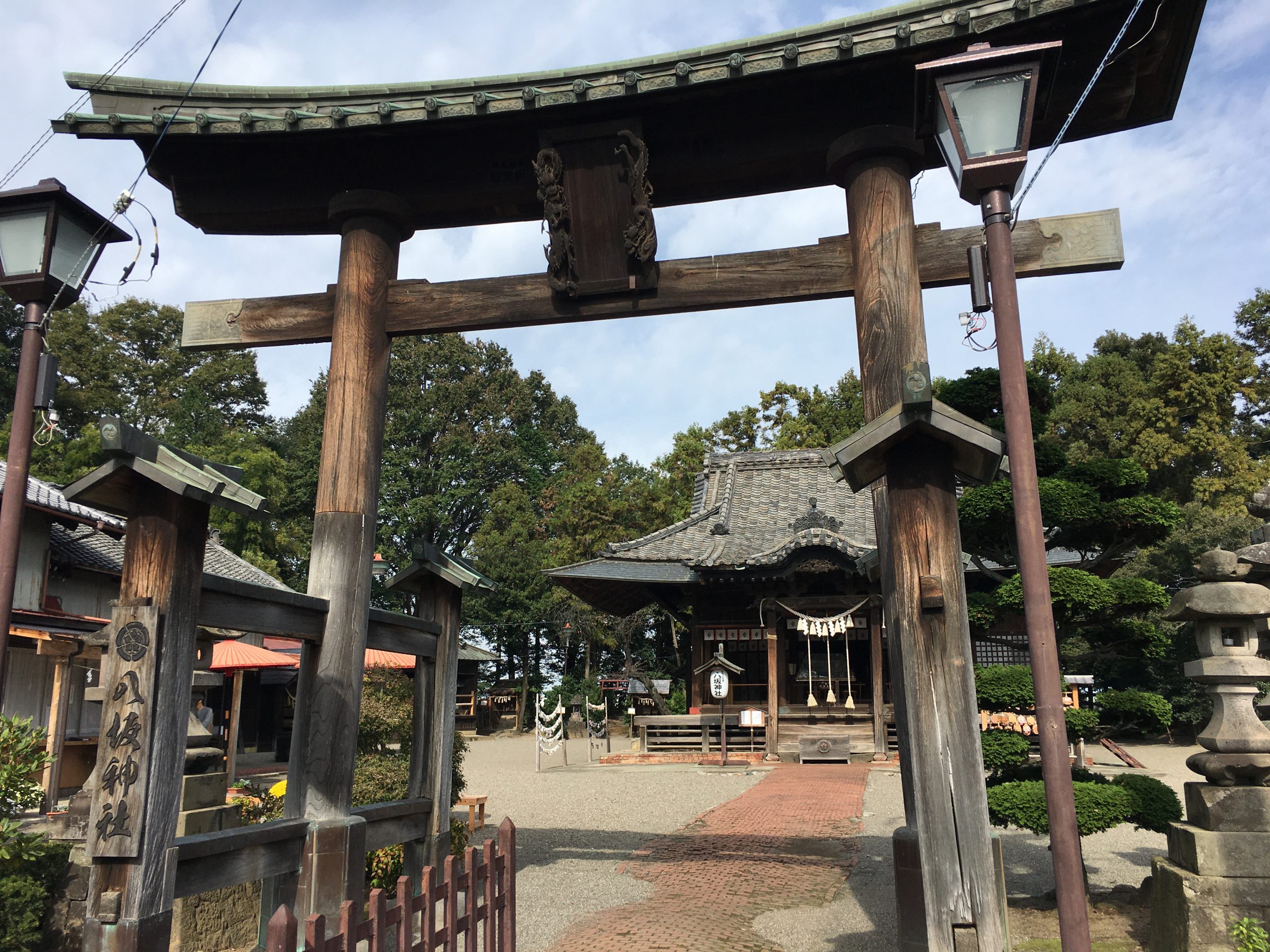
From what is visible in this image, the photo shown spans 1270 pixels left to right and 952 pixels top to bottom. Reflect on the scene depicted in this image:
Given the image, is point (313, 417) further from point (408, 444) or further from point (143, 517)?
point (143, 517)

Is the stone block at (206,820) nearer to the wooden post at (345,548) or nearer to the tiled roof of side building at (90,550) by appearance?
the wooden post at (345,548)

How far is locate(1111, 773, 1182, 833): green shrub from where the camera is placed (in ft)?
21.0

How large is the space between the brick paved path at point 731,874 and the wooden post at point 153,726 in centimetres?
285

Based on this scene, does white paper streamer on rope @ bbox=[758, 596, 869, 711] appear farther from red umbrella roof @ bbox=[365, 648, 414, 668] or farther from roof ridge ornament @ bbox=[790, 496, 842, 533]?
red umbrella roof @ bbox=[365, 648, 414, 668]

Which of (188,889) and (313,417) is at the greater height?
(313,417)

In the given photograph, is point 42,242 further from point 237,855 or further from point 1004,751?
point 1004,751

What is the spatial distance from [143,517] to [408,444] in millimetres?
36107

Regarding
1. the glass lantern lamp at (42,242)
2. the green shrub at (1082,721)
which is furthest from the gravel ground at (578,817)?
the glass lantern lamp at (42,242)

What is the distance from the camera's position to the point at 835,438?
3275 cm

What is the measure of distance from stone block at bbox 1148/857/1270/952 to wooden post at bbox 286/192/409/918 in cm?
500

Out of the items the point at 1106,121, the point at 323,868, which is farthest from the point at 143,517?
the point at 1106,121

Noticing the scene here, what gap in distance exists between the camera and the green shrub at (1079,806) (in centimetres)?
635

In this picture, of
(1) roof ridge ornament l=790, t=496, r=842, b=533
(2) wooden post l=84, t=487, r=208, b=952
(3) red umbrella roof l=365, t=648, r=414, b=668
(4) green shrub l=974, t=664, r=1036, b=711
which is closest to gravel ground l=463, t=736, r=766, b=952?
(3) red umbrella roof l=365, t=648, r=414, b=668

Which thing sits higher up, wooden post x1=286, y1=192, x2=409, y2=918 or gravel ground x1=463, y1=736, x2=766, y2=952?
wooden post x1=286, y1=192, x2=409, y2=918
